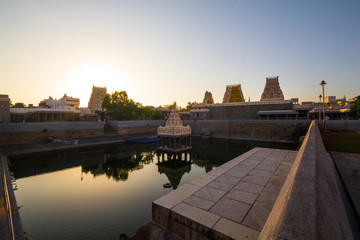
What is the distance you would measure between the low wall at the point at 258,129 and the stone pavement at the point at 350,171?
2185cm

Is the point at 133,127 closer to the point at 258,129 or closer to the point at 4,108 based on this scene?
the point at 4,108

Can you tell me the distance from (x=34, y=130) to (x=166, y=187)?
22.9 m

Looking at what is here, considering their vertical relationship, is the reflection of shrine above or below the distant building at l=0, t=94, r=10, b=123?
below

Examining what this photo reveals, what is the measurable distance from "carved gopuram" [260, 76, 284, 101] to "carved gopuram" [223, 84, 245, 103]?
6289mm

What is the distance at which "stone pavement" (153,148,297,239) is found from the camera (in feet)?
11.9

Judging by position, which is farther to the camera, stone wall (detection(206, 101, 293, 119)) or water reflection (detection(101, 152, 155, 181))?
stone wall (detection(206, 101, 293, 119))

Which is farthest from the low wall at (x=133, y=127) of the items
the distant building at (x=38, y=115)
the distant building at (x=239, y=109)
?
the distant building at (x=239, y=109)

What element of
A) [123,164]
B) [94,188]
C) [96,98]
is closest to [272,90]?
[123,164]

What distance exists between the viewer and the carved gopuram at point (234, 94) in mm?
46584

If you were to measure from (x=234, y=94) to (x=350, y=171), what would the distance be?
145 feet

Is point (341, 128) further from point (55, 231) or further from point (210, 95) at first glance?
point (210, 95)

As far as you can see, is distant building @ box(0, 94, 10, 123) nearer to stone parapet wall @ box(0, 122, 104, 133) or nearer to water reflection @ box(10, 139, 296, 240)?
stone parapet wall @ box(0, 122, 104, 133)

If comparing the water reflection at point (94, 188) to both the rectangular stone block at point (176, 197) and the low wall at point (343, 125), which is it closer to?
the rectangular stone block at point (176, 197)

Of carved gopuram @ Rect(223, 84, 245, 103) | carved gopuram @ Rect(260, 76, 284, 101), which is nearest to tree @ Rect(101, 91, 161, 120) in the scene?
carved gopuram @ Rect(223, 84, 245, 103)
